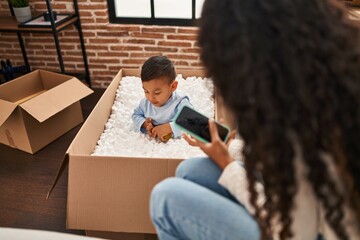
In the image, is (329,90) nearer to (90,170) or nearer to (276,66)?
(276,66)

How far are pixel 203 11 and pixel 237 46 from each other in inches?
5.0

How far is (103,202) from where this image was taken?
4.25ft

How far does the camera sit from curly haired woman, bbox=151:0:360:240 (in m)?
0.64

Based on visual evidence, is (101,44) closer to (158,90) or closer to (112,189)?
(158,90)

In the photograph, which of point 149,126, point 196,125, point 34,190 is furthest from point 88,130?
point 196,125

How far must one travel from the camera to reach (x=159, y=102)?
177 centimetres

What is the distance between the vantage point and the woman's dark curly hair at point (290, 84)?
644mm

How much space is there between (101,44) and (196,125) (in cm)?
158

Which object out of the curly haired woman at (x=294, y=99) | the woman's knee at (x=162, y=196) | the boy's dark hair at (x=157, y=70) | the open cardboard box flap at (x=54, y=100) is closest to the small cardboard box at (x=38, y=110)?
the open cardboard box flap at (x=54, y=100)

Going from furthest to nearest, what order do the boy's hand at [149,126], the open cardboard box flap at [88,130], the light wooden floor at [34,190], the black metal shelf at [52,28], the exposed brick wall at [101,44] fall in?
the exposed brick wall at [101,44] < the black metal shelf at [52,28] < the boy's hand at [149,126] < the light wooden floor at [34,190] < the open cardboard box flap at [88,130]

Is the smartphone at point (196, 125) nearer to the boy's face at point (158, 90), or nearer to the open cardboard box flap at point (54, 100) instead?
→ the boy's face at point (158, 90)

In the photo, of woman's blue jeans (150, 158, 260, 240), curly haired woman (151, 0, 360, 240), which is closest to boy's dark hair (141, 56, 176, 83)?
woman's blue jeans (150, 158, 260, 240)

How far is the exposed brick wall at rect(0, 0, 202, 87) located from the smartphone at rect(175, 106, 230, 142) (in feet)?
3.79

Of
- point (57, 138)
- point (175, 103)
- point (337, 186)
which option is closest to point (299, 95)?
point (337, 186)
